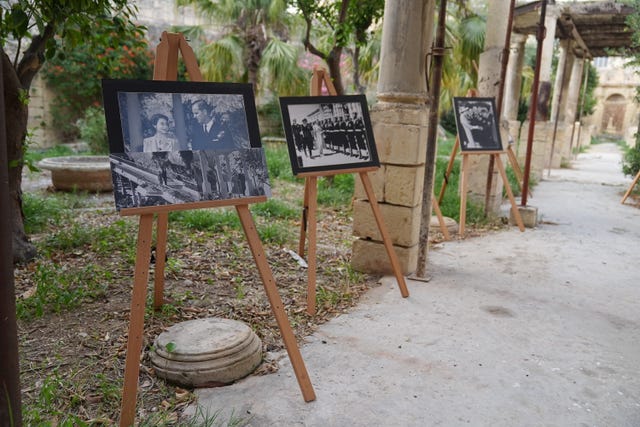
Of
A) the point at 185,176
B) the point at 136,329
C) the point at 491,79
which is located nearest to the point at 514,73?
the point at 491,79

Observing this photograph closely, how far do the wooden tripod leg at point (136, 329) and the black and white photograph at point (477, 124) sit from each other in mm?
4286

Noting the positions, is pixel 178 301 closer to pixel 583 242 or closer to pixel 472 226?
pixel 472 226

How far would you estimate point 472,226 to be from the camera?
602 cm

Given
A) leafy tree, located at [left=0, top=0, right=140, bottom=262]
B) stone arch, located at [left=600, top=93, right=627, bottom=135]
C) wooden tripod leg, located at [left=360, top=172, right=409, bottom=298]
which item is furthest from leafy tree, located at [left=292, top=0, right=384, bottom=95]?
stone arch, located at [left=600, top=93, right=627, bottom=135]

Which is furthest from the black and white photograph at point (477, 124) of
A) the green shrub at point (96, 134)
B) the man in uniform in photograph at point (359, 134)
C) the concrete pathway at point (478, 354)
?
the green shrub at point (96, 134)

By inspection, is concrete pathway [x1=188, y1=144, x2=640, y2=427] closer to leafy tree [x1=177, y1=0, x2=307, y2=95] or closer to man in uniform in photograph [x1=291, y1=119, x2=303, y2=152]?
man in uniform in photograph [x1=291, y1=119, x2=303, y2=152]

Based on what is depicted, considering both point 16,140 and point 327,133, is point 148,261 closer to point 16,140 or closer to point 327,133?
point 327,133

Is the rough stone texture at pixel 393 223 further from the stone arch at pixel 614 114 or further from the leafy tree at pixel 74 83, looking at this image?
the stone arch at pixel 614 114

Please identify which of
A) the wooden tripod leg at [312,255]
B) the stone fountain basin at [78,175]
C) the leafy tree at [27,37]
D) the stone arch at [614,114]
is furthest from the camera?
the stone arch at [614,114]

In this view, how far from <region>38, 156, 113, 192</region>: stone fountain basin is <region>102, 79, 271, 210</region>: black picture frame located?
4.58 metres

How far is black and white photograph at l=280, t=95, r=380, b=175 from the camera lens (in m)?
3.31

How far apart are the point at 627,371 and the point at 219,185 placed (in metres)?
2.43

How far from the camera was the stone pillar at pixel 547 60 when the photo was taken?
29.1 ft

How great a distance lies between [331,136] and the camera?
11.3 ft
